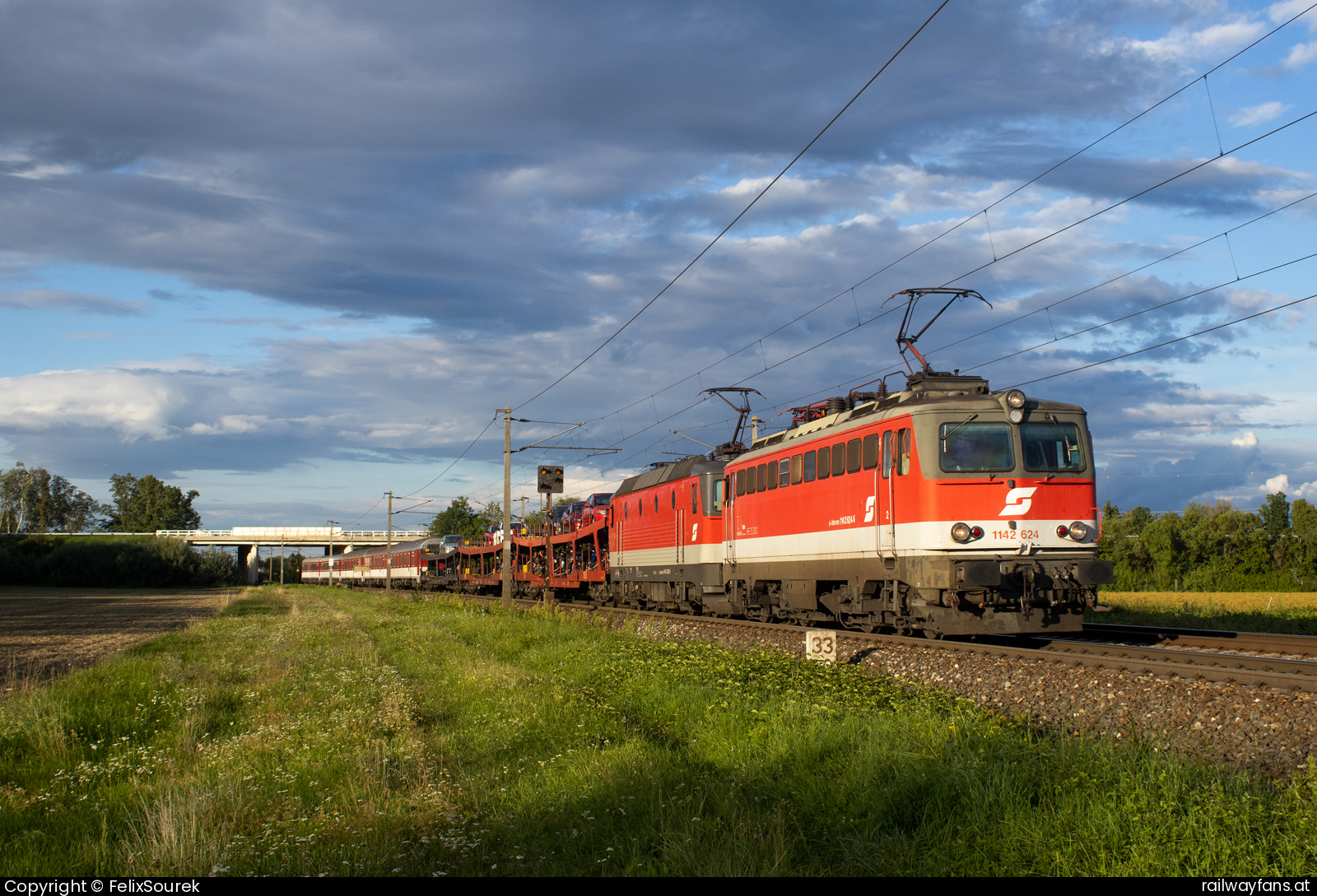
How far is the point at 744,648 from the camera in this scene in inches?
639

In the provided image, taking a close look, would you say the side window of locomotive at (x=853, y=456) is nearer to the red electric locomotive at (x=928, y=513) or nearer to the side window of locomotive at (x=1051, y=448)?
the red electric locomotive at (x=928, y=513)

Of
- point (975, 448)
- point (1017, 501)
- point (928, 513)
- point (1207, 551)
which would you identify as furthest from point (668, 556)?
point (1207, 551)

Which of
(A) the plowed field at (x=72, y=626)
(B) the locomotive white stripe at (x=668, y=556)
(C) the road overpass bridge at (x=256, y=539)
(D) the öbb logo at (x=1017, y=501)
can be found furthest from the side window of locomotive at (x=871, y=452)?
(C) the road overpass bridge at (x=256, y=539)

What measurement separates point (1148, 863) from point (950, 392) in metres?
11.0

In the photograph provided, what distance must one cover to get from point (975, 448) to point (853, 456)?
2462mm

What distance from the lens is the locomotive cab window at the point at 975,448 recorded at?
13773 millimetres

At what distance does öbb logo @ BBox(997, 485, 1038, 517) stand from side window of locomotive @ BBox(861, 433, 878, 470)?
2.21 meters

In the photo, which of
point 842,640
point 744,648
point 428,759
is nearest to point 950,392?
point 842,640

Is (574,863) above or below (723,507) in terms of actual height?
below

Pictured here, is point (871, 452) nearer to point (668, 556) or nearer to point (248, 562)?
point (668, 556)

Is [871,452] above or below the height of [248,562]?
above

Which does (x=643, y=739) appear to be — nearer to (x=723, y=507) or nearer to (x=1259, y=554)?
(x=723, y=507)

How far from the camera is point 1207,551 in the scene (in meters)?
68.4

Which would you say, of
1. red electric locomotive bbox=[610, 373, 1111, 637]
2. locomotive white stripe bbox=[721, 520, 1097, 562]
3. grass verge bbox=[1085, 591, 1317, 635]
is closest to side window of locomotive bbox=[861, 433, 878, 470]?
red electric locomotive bbox=[610, 373, 1111, 637]
